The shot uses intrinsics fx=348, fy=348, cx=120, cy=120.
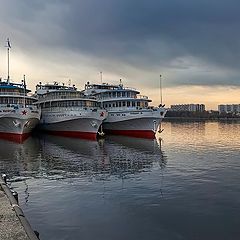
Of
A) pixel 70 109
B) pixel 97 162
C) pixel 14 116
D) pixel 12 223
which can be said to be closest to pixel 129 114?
pixel 70 109

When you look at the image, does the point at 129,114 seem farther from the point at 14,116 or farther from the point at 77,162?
the point at 77,162

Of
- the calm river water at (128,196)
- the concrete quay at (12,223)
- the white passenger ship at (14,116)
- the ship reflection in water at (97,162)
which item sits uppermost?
the white passenger ship at (14,116)

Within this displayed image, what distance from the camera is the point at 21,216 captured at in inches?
428

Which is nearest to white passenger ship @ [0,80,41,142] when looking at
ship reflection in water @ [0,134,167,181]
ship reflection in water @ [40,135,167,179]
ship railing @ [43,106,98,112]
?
ship railing @ [43,106,98,112]

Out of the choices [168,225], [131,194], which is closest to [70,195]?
[131,194]

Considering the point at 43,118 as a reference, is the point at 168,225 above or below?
below

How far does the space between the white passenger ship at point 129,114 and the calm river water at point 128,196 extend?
23.2 metres

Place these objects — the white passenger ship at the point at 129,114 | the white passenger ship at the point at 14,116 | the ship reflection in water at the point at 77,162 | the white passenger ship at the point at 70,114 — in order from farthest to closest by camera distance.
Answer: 1. the white passenger ship at the point at 129,114
2. the white passenger ship at the point at 70,114
3. the white passenger ship at the point at 14,116
4. the ship reflection in water at the point at 77,162

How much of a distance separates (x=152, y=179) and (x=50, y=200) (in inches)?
297

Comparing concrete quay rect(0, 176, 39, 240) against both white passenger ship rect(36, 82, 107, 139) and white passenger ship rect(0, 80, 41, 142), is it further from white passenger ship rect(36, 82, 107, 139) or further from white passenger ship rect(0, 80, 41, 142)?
white passenger ship rect(36, 82, 107, 139)

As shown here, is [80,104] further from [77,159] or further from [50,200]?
[50,200]

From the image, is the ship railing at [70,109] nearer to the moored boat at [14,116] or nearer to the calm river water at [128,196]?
the moored boat at [14,116]

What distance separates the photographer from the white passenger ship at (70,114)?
2041 inches

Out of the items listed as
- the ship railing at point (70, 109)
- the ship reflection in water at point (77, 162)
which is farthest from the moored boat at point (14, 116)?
the ship reflection in water at point (77, 162)
